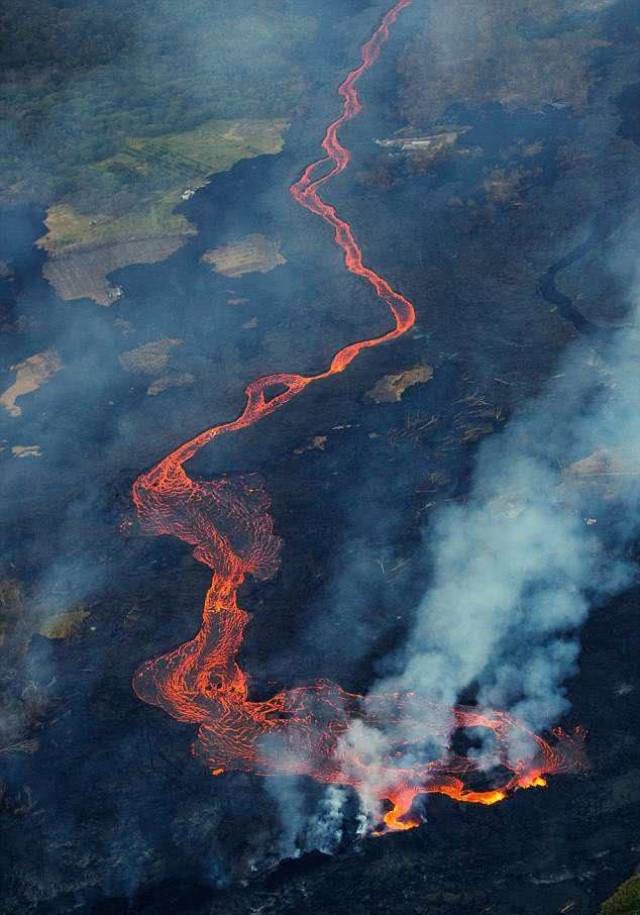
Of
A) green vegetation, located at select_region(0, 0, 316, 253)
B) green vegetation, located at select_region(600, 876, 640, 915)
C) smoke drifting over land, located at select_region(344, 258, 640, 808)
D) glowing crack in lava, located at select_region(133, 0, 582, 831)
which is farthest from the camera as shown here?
green vegetation, located at select_region(0, 0, 316, 253)

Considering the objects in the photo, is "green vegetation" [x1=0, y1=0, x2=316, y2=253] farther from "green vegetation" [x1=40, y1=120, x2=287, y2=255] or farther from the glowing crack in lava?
the glowing crack in lava

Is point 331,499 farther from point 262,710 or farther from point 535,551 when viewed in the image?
point 262,710

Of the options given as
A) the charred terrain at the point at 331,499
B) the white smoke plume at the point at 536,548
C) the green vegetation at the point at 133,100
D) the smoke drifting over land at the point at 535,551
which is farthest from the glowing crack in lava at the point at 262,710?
the green vegetation at the point at 133,100

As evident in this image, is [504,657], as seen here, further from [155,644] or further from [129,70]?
[129,70]

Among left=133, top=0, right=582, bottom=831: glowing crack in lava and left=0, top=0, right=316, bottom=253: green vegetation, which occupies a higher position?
left=0, top=0, right=316, bottom=253: green vegetation

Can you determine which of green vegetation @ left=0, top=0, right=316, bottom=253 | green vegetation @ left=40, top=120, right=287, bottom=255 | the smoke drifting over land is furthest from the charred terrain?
green vegetation @ left=0, top=0, right=316, bottom=253

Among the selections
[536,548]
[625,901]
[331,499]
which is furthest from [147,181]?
[625,901]
